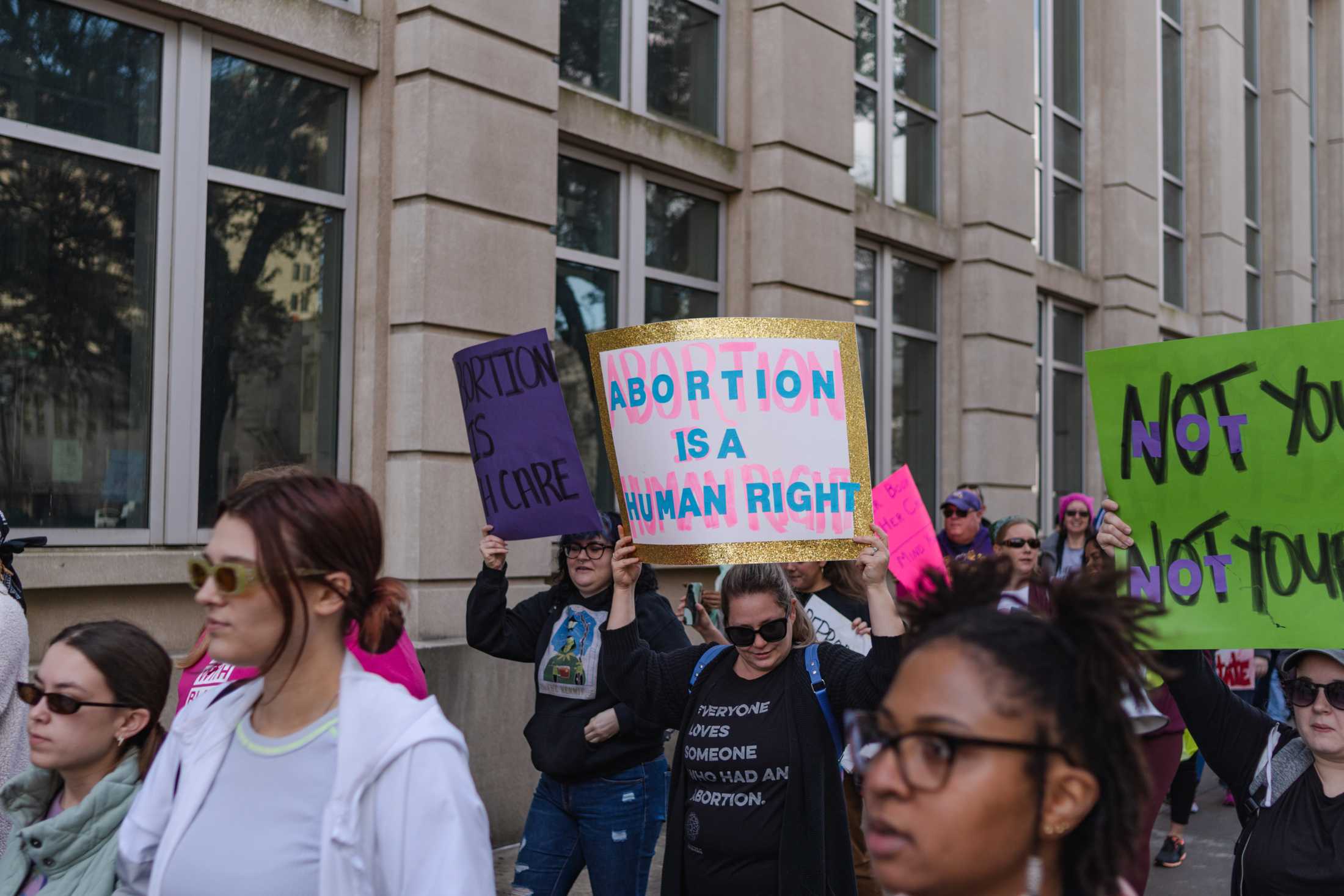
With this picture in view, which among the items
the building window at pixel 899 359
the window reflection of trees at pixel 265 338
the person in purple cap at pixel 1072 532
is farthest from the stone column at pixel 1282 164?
the window reflection of trees at pixel 265 338

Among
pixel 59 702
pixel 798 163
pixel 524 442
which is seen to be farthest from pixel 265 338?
pixel 798 163

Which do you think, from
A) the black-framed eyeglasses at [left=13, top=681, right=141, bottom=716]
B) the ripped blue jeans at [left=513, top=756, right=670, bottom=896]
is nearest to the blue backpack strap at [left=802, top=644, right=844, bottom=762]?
the ripped blue jeans at [left=513, top=756, right=670, bottom=896]

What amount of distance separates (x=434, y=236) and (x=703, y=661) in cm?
391

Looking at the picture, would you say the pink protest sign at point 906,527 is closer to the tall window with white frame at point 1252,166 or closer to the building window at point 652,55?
the building window at point 652,55

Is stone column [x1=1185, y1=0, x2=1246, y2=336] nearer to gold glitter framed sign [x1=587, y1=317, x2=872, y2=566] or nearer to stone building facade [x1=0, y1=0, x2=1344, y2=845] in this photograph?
stone building facade [x1=0, y1=0, x2=1344, y2=845]

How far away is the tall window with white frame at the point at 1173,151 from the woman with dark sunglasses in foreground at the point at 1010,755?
16.5 metres

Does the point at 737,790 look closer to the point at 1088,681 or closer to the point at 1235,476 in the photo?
the point at 1235,476

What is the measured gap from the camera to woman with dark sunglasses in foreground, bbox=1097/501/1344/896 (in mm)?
3209

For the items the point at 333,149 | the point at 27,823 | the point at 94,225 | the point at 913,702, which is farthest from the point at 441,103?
the point at 913,702

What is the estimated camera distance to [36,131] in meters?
6.09

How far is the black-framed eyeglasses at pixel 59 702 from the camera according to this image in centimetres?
286

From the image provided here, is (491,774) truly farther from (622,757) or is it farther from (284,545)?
(284,545)

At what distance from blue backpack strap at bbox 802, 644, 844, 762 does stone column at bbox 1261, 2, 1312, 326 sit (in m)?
18.9

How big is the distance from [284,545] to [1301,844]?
2.53m
